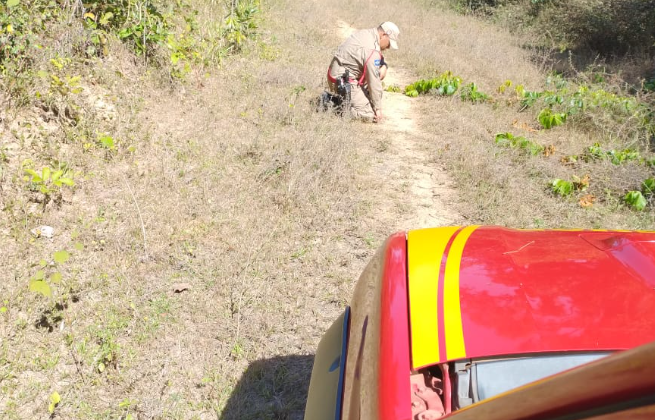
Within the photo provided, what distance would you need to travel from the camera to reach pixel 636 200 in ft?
16.5

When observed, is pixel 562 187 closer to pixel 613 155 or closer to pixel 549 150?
pixel 549 150

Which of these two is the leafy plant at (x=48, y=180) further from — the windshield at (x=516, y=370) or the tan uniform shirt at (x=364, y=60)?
the tan uniform shirt at (x=364, y=60)

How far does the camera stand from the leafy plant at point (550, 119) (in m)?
6.93

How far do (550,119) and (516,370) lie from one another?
19.9 ft

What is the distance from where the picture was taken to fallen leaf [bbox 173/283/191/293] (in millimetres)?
3596

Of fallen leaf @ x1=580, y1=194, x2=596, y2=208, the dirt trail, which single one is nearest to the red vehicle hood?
the dirt trail

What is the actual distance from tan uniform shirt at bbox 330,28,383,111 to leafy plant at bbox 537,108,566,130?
6.88ft

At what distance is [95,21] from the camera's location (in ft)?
19.6

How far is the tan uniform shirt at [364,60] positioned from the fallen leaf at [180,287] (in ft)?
13.2

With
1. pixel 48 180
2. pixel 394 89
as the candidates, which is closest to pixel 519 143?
pixel 394 89

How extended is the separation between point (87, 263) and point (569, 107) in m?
6.18

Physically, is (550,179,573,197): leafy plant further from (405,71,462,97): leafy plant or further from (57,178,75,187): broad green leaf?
(57,178,75,187): broad green leaf

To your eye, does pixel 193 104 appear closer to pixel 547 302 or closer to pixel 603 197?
pixel 603 197

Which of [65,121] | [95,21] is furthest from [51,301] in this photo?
[95,21]
